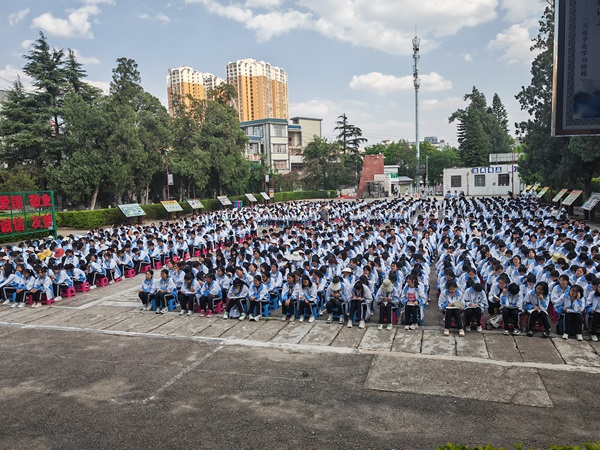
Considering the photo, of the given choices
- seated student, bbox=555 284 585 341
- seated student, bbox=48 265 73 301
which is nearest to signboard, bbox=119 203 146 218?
seated student, bbox=48 265 73 301

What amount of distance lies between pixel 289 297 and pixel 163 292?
9.00ft

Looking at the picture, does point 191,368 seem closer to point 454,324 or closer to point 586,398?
point 454,324

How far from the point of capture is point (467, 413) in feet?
16.9

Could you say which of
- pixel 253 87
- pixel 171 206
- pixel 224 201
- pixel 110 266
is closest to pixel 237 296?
pixel 110 266

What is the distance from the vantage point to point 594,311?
23.9 feet

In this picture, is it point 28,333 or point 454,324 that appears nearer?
point 454,324

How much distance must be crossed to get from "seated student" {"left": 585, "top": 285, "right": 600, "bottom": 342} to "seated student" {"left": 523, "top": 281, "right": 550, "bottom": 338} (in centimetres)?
61

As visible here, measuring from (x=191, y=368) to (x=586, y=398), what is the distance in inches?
199

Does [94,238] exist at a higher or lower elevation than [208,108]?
lower

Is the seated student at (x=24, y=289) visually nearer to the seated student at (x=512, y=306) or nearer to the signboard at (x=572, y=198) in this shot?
the seated student at (x=512, y=306)

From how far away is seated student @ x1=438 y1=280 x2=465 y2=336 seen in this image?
7.76 metres

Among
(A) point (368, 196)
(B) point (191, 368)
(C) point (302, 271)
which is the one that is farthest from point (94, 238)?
(A) point (368, 196)

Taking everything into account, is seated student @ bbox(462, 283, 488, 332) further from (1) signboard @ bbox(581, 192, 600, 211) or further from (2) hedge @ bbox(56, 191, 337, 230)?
(2) hedge @ bbox(56, 191, 337, 230)

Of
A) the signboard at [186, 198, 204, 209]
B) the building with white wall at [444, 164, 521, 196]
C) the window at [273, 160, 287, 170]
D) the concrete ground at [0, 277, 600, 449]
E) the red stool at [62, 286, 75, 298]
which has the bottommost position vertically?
the concrete ground at [0, 277, 600, 449]
